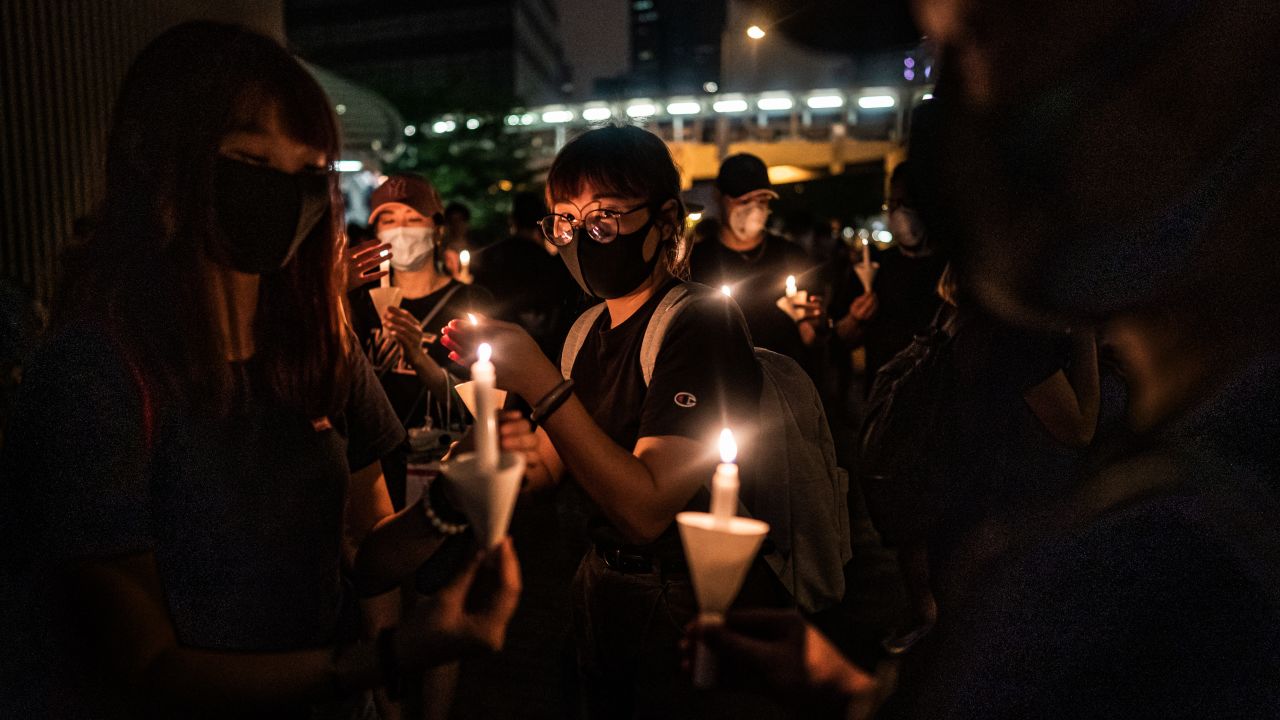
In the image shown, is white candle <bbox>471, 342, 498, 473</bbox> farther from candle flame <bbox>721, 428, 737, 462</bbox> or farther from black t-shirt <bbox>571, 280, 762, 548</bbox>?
black t-shirt <bbox>571, 280, 762, 548</bbox>

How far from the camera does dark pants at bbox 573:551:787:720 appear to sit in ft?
7.54

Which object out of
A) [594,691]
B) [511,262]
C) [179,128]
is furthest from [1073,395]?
[511,262]

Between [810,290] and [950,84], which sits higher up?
[950,84]

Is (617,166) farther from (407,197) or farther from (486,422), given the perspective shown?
(407,197)

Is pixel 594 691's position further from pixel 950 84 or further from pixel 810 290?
pixel 810 290

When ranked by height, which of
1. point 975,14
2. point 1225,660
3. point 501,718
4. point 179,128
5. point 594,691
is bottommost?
point 501,718

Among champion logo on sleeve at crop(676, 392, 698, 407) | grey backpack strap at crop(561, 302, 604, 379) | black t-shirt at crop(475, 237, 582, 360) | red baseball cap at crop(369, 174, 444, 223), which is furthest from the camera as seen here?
black t-shirt at crop(475, 237, 582, 360)

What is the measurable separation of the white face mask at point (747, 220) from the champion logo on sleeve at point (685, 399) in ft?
13.3

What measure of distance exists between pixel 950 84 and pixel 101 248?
1.57m

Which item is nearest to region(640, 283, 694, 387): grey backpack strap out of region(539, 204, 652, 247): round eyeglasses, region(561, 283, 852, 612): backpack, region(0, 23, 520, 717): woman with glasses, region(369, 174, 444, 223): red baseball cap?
region(561, 283, 852, 612): backpack

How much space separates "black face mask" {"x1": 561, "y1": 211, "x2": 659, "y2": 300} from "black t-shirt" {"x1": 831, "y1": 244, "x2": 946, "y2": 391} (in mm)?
3191

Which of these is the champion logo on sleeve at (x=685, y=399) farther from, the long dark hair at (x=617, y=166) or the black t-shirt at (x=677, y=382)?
the long dark hair at (x=617, y=166)

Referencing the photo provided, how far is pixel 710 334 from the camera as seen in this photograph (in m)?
2.24

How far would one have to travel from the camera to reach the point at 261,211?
1737mm
